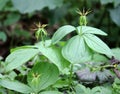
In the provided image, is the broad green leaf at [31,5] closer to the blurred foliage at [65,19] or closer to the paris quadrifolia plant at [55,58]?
the blurred foliage at [65,19]

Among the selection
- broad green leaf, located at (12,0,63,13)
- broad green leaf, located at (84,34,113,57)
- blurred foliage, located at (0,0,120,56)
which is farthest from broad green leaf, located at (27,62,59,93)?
blurred foliage, located at (0,0,120,56)

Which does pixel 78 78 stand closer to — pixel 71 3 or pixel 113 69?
pixel 113 69

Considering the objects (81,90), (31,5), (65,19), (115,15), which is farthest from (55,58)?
(65,19)

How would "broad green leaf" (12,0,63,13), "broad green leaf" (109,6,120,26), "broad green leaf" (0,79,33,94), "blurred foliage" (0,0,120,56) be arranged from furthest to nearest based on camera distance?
1. "blurred foliage" (0,0,120,56)
2. "broad green leaf" (109,6,120,26)
3. "broad green leaf" (12,0,63,13)
4. "broad green leaf" (0,79,33,94)

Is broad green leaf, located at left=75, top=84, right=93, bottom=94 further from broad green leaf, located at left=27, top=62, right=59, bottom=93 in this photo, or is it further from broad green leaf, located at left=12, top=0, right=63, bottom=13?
broad green leaf, located at left=12, top=0, right=63, bottom=13

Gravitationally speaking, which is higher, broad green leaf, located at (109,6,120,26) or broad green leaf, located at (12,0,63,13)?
broad green leaf, located at (12,0,63,13)

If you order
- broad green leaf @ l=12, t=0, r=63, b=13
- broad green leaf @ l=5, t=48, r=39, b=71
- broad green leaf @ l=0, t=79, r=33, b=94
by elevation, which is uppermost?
broad green leaf @ l=12, t=0, r=63, b=13
